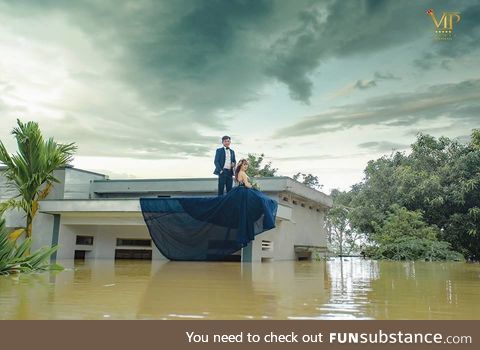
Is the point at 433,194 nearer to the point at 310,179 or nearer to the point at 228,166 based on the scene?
the point at 310,179

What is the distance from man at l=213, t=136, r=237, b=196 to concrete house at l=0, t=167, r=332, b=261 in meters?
1.92

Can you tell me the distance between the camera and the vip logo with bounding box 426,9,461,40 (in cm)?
1045

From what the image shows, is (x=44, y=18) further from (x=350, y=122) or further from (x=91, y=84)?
(x=350, y=122)

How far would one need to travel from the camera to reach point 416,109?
14344 mm

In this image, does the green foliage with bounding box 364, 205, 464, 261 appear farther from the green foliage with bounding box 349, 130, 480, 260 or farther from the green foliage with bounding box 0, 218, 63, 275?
the green foliage with bounding box 0, 218, 63, 275

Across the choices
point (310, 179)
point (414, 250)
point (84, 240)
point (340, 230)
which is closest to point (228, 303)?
point (84, 240)

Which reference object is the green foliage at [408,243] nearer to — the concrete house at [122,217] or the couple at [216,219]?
the concrete house at [122,217]

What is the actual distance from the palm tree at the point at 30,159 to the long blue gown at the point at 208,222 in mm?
3121

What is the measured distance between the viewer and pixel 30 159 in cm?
1141

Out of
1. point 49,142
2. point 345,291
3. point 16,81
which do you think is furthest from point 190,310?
point 16,81

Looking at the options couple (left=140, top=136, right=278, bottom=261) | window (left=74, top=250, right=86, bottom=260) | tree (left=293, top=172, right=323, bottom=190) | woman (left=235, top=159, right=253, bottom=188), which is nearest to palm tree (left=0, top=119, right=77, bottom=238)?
window (left=74, top=250, right=86, bottom=260)

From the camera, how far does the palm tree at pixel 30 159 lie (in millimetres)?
11227
